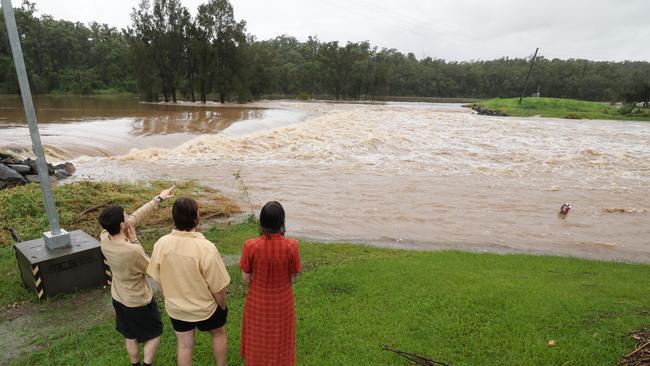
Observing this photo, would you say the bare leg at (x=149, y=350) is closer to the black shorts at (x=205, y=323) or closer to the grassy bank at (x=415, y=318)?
the grassy bank at (x=415, y=318)

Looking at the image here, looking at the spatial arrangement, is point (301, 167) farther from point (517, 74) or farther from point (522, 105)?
point (517, 74)

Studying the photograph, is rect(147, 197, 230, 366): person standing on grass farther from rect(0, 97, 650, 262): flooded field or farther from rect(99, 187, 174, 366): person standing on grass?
rect(0, 97, 650, 262): flooded field

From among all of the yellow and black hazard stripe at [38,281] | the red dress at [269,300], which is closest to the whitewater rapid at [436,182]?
the yellow and black hazard stripe at [38,281]

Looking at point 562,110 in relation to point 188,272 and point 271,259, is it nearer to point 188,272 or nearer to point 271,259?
point 271,259

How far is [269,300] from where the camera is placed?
285 cm

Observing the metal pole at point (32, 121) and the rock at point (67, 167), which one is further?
the rock at point (67, 167)

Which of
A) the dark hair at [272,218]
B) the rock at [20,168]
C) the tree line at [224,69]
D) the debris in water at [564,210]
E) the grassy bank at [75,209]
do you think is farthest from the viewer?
the tree line at [224,69]

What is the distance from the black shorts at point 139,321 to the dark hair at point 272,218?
55.1 inches

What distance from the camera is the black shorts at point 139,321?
3281 millimetres

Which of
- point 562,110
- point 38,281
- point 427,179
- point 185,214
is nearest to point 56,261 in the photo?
point 38,281

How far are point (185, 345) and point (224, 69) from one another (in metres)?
51.6

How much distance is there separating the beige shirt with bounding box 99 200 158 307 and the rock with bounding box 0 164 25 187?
9913 mm

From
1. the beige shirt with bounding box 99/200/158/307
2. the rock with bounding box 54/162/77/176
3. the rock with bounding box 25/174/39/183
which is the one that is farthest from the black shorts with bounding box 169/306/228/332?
the rock with bounding box 54/162/77/176

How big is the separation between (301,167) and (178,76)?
40.7 m
